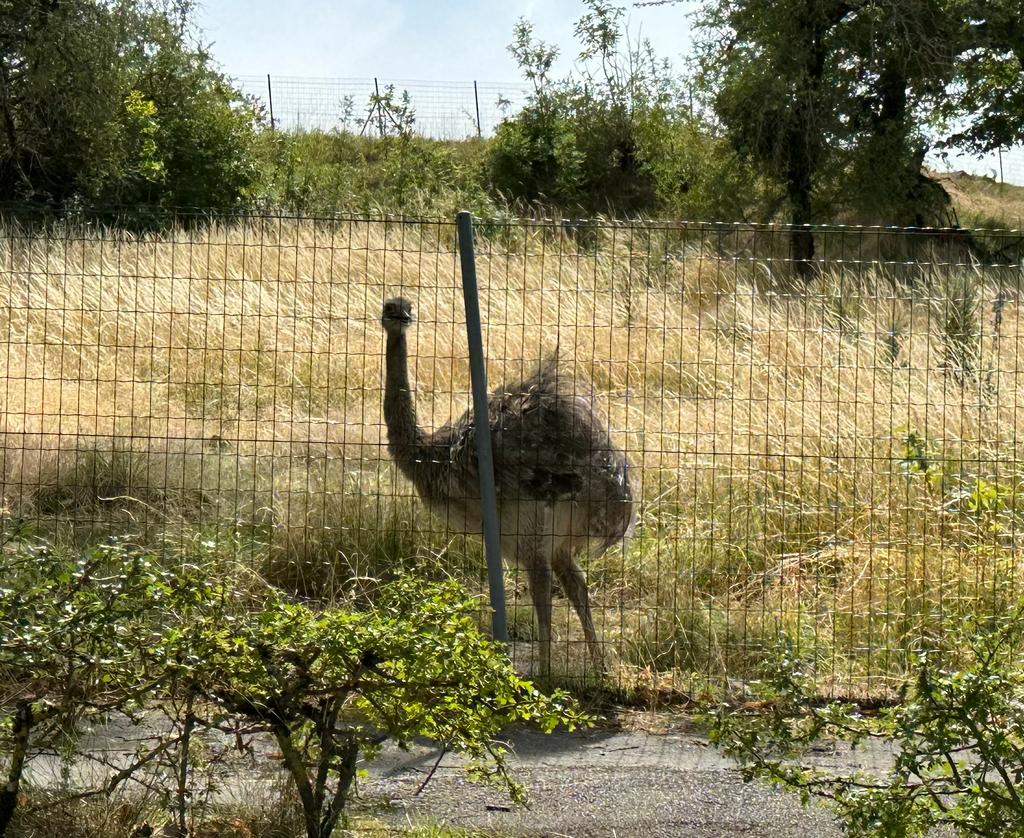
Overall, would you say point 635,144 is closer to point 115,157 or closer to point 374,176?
point 374,176

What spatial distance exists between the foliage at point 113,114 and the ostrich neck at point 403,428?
12.4m

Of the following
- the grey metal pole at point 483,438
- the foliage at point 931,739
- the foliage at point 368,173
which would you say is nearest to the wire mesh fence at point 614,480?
the grey metal pole at point 483,438

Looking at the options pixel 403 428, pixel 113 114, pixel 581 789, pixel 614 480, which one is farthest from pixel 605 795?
pixel 113 114

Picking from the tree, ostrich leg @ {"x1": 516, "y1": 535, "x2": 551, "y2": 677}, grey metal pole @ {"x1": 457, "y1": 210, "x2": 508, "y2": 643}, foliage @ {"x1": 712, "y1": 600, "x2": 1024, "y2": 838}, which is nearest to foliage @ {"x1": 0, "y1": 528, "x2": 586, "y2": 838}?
foliage @ {"x1": 712, "y1": 600, "x2": 1024, "y2": 838}

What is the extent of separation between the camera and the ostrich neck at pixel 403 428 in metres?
7.02

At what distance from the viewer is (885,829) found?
3777 mm

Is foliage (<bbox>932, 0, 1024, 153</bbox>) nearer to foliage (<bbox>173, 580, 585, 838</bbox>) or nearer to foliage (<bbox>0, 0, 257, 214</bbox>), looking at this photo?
foliage (<bbox>0, 0, 257, 214</bbox>)

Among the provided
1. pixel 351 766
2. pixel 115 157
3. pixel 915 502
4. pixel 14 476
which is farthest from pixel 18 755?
pixel 115 157

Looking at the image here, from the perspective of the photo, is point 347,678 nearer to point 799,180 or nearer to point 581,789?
point 581,789

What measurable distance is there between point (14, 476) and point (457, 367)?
4.11m

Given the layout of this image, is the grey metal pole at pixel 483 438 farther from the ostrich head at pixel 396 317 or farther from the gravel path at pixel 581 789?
the ostrich head at pixel 396 317

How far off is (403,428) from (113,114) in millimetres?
15937

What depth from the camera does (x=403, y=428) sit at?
7.07 metres

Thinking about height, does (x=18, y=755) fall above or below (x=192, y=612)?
below
